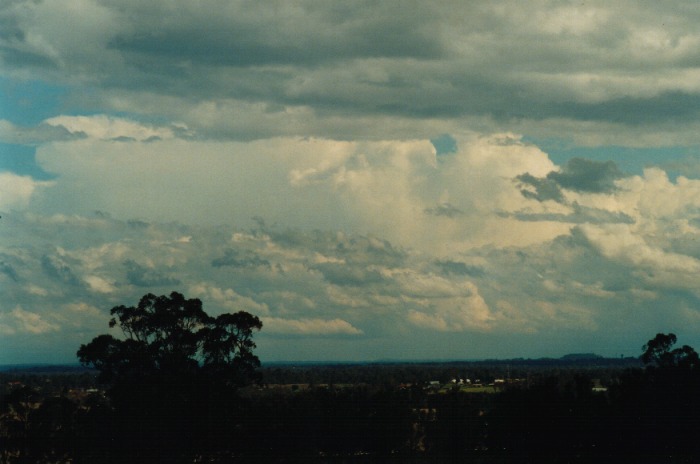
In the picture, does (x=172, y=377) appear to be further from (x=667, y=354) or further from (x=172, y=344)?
(x=667, y=354)

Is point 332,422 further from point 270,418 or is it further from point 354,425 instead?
point 270,418

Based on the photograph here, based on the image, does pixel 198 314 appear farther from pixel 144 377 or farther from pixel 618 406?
pixel 618 406

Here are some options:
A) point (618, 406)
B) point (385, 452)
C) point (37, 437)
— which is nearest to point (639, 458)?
point (618, 406)

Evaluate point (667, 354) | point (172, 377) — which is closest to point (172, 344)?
point (172, 377)

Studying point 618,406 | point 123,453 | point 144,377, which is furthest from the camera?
point 618,406

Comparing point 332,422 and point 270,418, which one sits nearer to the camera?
point 270,418

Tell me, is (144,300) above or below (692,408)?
above

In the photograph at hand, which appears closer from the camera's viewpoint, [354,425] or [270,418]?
[270,418]

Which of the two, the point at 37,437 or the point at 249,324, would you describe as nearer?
the point at 37,437
